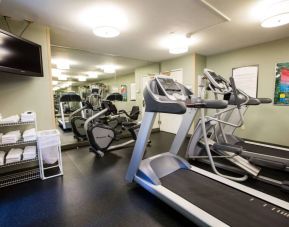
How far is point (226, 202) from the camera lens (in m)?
1.58

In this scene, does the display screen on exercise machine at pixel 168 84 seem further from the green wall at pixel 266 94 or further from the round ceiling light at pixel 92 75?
the round ceiling light at pixel 92 75

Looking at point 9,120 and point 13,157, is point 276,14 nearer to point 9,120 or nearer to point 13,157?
point 9,120

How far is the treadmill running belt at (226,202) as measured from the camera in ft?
4.44

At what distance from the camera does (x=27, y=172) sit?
2.55m

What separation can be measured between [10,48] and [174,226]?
116 inches

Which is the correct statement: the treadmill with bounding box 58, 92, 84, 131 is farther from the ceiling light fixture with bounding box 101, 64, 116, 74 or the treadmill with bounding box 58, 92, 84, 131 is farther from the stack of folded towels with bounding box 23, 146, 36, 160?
the stack of folded towels with bounding box 23, 146, 36, 160

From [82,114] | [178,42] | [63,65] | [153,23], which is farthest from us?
[82,114]

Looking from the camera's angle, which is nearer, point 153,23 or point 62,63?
point 153,23

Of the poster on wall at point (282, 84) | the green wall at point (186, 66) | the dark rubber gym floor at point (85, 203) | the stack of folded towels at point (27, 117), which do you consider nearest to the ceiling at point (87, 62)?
the green wall at point (186, 66)

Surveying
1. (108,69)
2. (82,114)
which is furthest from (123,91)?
(82,114)

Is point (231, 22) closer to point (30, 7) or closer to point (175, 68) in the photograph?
point (175, 68)

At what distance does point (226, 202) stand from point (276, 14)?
8.36 ft

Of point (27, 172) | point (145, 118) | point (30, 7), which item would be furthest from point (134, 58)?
point (27, 172)

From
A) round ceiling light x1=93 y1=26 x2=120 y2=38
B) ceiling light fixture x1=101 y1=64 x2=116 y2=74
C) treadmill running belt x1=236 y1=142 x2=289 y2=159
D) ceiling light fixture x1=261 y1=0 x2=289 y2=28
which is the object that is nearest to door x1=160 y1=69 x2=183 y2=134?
ceiling light fixture x1=101 y1=64 x2=116 y2=74
